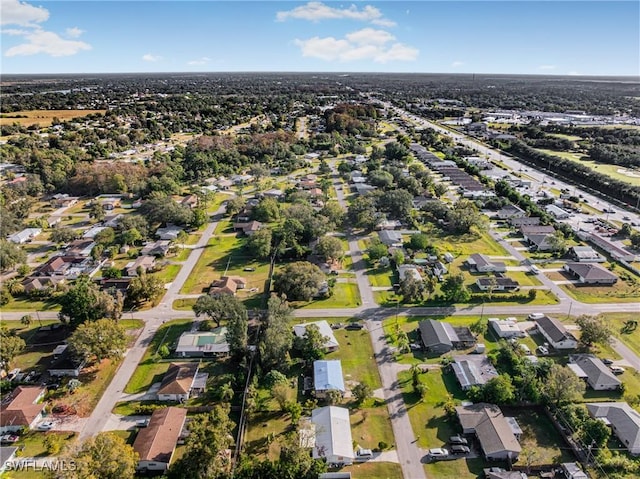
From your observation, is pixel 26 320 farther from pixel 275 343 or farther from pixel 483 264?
pixel 483 264

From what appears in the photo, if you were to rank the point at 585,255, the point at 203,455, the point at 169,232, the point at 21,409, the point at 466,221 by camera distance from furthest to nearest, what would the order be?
the point at 466,221 < the point at 169,232 < the point at 585,255 < the point at 21,409 < the point at 203,455

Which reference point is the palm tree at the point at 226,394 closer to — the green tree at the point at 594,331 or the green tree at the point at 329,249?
the green tree at the point at 329,249

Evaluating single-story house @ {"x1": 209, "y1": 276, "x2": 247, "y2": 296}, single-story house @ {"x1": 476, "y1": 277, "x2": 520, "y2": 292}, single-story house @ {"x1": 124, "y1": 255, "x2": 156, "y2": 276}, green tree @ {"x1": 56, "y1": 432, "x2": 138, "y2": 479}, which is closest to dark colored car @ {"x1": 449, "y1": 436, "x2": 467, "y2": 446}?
green tree @ {"x1": 56, "y1": 432, "x2": 138, "y2": 479}

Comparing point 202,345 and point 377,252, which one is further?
point 377,252

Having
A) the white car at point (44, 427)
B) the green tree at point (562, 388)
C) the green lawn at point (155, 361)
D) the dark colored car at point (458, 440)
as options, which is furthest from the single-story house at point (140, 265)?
the green tree at point (562, 388)

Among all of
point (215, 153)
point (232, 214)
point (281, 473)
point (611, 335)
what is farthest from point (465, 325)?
point (215, 153)

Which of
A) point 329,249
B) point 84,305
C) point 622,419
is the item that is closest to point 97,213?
point 84,305
